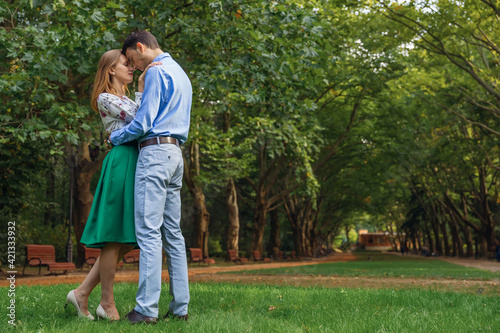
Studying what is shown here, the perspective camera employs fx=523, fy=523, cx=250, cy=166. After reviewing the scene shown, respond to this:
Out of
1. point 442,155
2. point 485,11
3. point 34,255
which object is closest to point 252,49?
point 34,255

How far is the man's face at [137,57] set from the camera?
158 inches

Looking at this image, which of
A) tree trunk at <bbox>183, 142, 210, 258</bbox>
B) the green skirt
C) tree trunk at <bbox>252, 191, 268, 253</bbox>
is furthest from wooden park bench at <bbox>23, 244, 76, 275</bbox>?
tree trunk at <bbox>252, 191, 268, 253</bbox>

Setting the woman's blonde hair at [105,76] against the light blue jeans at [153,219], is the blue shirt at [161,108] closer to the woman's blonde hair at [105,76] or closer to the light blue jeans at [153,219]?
the light blue jeans at [153,219]

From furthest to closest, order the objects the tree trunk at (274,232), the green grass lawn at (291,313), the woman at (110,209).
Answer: the tree trunk at (274,232)
the woman at (110,209)
the green grass lawn at (291,313)

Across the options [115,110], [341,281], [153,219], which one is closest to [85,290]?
[153,219]

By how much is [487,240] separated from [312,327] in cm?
3396

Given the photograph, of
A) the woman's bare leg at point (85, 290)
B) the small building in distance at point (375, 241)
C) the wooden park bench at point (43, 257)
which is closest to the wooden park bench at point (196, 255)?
the wooden park bench at point (43, 257)

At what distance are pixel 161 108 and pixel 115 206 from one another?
2.61 feet

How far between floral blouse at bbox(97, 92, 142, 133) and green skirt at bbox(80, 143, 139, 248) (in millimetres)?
232

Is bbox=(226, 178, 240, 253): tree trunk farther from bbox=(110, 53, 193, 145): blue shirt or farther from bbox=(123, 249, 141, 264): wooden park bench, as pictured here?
bbox=(110, 53, 193, 145): blue shirt

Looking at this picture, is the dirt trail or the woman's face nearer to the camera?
the woman's face

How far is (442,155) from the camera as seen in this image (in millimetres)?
26703

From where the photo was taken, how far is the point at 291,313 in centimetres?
441

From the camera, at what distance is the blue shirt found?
373 cm
